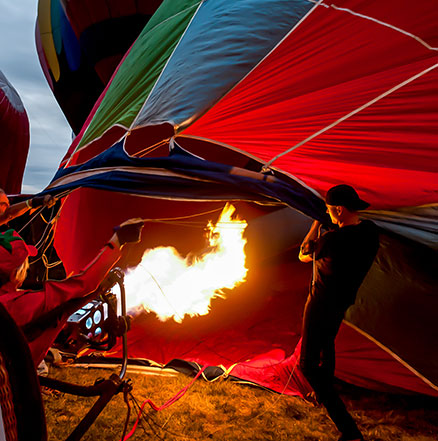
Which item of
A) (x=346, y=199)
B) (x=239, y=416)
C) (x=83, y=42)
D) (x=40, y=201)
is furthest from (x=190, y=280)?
(x=83, y=42)

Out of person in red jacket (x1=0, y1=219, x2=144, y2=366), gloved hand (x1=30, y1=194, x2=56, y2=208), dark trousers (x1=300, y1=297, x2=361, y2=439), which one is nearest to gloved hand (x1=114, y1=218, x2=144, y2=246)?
person in red jacket (x1=0, y1=219, x2=144, y2=366)

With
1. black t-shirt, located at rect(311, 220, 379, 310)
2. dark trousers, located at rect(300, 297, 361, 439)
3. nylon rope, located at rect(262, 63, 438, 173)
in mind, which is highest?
nylon rope, located at rect(262, 63, 438, 173)

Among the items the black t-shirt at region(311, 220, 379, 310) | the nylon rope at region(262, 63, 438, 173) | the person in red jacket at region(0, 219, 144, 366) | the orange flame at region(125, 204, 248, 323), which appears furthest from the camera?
the orange flame at region(125, 204, 248, 323)

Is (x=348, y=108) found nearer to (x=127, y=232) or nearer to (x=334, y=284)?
(x=334, y=284)

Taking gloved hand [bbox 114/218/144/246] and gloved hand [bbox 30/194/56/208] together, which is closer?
gloved hand [bbox 114/218/144/246]

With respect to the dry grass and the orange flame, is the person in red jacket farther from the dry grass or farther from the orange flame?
the orange flame

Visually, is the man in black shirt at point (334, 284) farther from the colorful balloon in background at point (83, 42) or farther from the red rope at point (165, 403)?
the colorful balloon in background at point (83, 42)

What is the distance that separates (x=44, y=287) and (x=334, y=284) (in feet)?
4.28

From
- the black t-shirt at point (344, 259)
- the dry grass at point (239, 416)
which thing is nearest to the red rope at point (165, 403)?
the dry grass at point (239, 416)

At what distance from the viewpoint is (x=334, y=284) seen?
1785 mm

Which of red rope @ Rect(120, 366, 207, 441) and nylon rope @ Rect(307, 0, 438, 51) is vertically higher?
nylon rope @ Rect(307, 0, 438, 51)

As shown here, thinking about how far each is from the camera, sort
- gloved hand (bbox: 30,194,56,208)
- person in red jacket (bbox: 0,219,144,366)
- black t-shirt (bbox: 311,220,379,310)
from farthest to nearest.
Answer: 1. gloved hand (bbox: 30,194,56,208)
2. black t-shirt (bbox: 311,220,379,310)
3. person in red jacket (bbox: 0,219,144,366)

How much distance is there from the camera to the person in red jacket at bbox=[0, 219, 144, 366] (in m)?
1.36

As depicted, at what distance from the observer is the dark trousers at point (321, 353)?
1.78 metres
